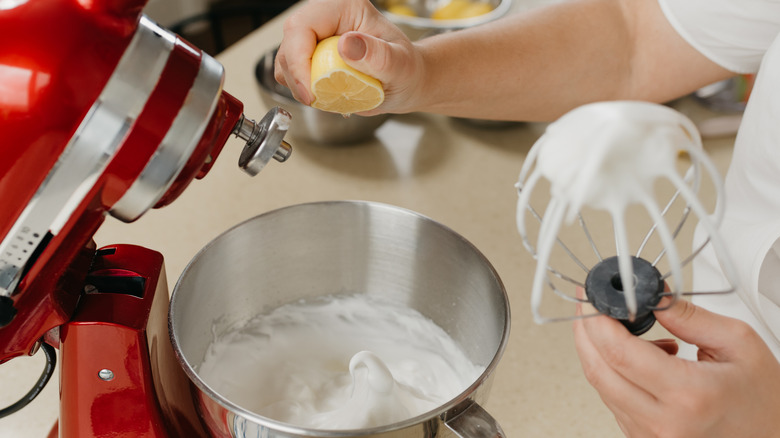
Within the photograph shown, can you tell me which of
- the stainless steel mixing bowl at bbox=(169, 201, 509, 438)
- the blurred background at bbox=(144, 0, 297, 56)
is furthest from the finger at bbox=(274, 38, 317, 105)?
the blurred background at bbox=(144, 0, 297, 56)

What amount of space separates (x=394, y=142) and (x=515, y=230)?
319 mm

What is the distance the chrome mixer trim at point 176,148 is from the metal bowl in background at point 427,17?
0.89m

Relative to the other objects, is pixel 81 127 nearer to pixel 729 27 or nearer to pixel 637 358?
pixel 637 358

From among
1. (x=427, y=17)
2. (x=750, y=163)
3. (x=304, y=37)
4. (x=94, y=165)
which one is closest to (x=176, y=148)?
(x=94, y=165)

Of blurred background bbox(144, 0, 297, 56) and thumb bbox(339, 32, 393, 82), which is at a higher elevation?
thumb bbox(339, 32, 393, 82)

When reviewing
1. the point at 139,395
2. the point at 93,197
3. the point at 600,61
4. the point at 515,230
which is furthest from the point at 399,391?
the point at 600,61

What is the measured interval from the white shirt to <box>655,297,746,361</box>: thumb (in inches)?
9.5

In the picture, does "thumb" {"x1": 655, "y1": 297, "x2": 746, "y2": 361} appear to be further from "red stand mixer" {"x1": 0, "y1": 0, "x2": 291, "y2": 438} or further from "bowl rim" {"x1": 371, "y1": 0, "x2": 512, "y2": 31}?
"bowl rim" {"x1": 371, "y1": 0, "x2": 512, "y2": 31}

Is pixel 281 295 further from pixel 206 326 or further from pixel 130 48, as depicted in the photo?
pixel 130 48

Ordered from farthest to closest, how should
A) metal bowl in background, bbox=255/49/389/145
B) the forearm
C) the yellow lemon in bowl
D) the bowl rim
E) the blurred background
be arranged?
the blurred background → the yellow lemon in bowl → the bowl rim → metal bowl in background, bbox=255/49/389/145 → the forearm

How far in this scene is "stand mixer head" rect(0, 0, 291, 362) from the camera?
1.66 ft

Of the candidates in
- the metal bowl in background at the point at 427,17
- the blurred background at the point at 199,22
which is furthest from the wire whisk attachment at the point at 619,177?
the blurred background at the point at 199,22

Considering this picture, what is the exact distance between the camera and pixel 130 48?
54 cm

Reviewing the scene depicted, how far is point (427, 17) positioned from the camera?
1.67m
